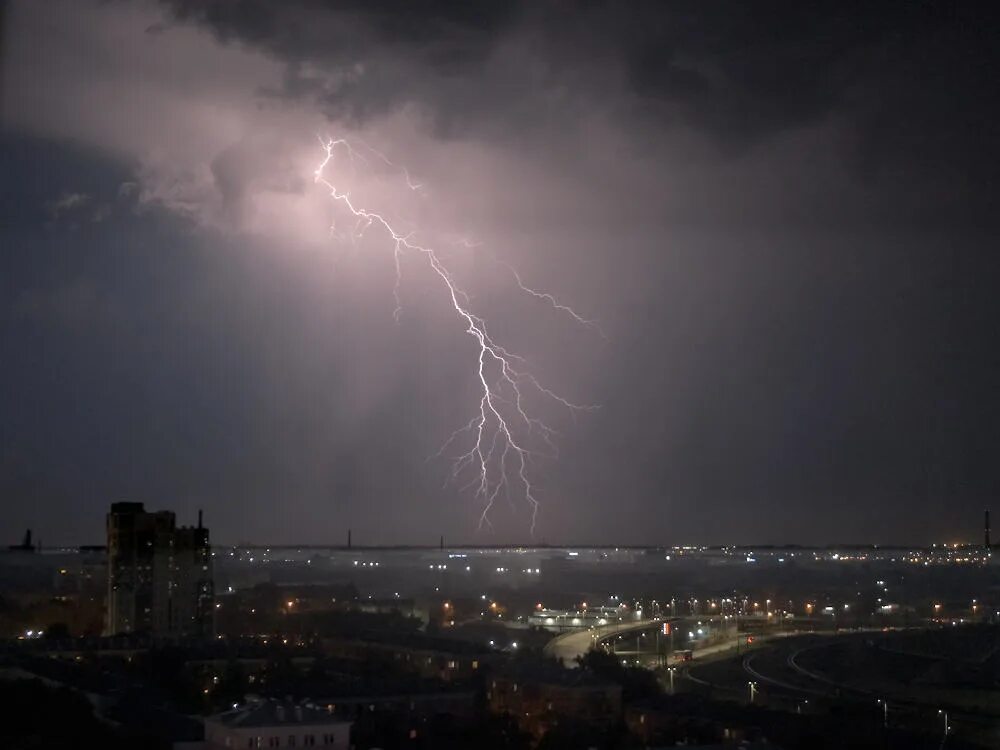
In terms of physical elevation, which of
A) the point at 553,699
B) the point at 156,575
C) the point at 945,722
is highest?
the point at 156,575

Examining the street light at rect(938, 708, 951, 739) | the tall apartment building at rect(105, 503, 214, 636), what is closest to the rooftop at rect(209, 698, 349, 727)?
the street light at rect(938, 708, 951, 739)

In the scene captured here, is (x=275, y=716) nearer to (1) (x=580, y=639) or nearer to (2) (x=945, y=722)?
(2) (x=945, y=722)

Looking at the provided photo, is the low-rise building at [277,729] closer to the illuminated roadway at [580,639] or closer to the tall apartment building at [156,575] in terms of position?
the illuminated roadway at [580,639]

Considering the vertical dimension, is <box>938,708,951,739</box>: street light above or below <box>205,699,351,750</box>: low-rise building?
below

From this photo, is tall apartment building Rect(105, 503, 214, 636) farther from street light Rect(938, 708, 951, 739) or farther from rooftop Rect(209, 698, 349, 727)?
rooftop Rect(209, 698, 349, 727)

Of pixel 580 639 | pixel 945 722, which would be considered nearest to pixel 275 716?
pixel 945 722

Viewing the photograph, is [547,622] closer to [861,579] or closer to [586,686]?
[586,686]

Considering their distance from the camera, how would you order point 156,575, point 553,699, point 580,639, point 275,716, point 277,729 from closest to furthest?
point 277,729 < point 275,716 < point 553,699 < point 580,639 < point 156,575

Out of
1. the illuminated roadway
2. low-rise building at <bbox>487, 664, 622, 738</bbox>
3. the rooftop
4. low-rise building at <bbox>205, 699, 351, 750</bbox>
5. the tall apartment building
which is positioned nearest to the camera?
low-rise building at <bbox>205, 699, 351, 750</bbox>

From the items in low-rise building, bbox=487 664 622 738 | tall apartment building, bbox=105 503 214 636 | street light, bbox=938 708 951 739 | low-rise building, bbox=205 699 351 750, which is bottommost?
street light, bbox=938 708 951 739

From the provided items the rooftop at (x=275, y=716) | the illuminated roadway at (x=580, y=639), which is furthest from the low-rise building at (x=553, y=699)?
the illuminated roadway at (x=580, y=639)
